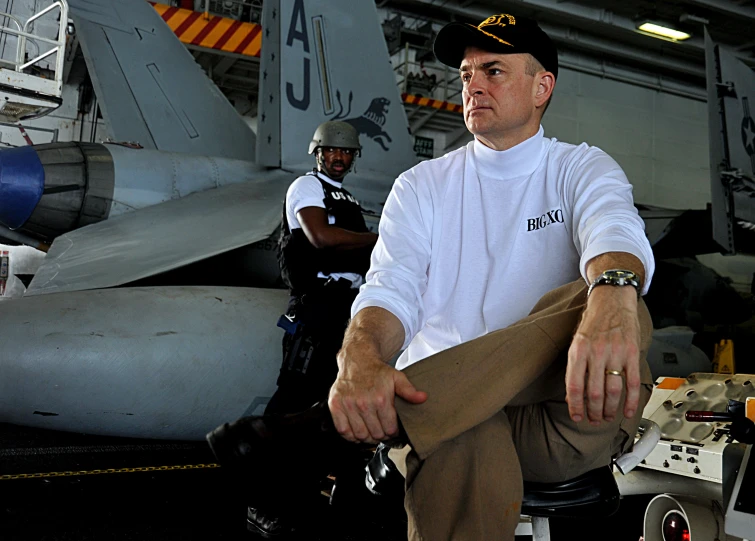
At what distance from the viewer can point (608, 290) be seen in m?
0.97

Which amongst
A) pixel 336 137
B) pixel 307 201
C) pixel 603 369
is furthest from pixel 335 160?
pixel 603 369

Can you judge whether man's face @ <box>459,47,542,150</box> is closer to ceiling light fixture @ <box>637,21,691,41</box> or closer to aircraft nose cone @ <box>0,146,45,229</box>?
aircraft nose cone @ <box>0,146,45,229</box>

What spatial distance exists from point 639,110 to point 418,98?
17.4 feet

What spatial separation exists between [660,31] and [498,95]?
36.4 feet

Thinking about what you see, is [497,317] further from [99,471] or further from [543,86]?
[99,471]

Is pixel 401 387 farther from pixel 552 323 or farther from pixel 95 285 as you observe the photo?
pixel 95 285

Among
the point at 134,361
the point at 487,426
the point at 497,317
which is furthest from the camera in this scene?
the point at 134,361

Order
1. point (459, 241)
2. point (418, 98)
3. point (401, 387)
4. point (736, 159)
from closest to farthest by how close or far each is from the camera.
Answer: point (401, 387)
point (459, 241)
point (736, 159)
point (418, 98)

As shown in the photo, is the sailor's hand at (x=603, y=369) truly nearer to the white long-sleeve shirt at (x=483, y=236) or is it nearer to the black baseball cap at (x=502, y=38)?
the white long-sleeve shirt at (x=483, y=236)

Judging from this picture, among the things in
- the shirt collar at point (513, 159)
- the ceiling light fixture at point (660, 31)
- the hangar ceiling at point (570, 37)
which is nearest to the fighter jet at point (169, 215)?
the shirt collar at point (513, 159)

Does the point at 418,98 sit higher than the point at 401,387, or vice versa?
the point at 418,98

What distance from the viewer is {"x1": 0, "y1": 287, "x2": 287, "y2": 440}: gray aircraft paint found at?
9.54 feet

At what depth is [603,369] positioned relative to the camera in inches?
35.5

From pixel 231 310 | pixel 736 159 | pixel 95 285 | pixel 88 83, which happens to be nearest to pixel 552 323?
pixel 231 310
